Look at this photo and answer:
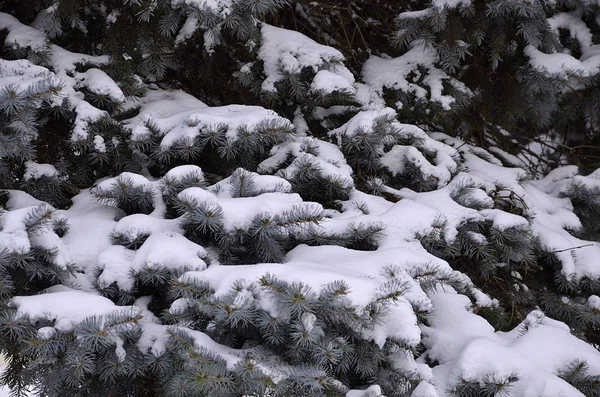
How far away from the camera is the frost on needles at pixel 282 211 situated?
187 cm

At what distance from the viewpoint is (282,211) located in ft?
7.06

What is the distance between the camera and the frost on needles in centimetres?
187

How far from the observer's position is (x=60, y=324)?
1.80 m

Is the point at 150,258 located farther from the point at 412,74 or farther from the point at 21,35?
the point at 412,74

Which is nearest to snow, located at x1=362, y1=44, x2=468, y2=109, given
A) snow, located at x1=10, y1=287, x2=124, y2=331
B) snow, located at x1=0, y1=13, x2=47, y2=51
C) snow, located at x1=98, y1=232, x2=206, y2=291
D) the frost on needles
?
the frost on needles

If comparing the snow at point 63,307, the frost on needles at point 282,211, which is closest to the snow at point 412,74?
the frost on needles at point 282,211

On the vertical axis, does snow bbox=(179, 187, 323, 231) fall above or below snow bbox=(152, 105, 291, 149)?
below

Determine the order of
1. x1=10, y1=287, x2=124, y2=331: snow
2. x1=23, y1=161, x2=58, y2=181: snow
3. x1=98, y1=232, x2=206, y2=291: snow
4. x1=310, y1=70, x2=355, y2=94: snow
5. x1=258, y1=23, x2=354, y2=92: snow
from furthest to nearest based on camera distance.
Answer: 1. x1=258, y1=23, x2=354, y2=92: snow
2. x1=310, y1=70, x2=355, y2=94: snow
3. x1=23, y1=161, x2=58, y2=181: snow
4. x1=98, y1=232, x2=206, y2=291: snow
5. x1=10, y1=287, x2=124, y2=331: snow

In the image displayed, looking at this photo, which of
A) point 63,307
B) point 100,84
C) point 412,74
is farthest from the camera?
point 412,74

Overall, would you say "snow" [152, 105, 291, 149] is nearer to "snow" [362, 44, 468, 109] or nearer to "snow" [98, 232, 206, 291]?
"snow" [98, 232, 206, 291]

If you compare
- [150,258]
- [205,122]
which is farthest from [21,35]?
[150,258]

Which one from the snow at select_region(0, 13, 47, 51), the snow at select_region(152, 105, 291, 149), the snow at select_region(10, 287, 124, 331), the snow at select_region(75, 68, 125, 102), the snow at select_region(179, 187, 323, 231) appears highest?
the snow at select_region(0, 13, 47, 51)

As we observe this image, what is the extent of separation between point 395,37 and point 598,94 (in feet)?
4.84

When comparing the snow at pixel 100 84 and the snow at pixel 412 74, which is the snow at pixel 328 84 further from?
the snow at pixel 100 84
